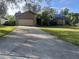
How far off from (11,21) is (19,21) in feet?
8.34

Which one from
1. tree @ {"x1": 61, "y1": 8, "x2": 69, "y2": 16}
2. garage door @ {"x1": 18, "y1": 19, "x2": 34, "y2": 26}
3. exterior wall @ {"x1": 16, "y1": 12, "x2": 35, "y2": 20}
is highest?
tree @ {"x1": 61, "y1": 8, "x2": 69, "y2": 16}

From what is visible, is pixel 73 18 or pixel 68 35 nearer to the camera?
pixel 68 35

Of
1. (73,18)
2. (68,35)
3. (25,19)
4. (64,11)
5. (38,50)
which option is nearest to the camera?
(38,50)

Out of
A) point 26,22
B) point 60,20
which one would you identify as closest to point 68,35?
point 60,20

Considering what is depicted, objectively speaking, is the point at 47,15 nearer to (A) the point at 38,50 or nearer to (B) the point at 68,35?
(B) the point at 68,35

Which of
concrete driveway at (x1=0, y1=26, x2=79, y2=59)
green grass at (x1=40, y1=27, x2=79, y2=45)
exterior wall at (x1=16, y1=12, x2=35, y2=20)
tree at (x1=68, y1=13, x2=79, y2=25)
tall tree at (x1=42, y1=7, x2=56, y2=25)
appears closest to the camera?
concrete driveway at (x1=0, y1=26, x2=79, y2=59)

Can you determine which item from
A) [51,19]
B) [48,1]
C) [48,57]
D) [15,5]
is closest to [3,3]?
[15,5]

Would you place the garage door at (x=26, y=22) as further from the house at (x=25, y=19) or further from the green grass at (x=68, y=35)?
the green grass at (x=68, y=35)

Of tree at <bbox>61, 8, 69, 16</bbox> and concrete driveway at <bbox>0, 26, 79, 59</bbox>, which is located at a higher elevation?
tree at <bbox>61, 8, 69, 16</bbox>

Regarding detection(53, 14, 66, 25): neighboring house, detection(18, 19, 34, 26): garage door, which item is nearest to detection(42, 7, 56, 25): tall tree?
detection(53, 14, 66, 25): neighboring house

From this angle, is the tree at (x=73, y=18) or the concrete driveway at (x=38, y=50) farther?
the tree at (x=73, y=18)

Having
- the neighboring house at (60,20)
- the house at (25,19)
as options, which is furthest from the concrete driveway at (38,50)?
the house at (25,19)

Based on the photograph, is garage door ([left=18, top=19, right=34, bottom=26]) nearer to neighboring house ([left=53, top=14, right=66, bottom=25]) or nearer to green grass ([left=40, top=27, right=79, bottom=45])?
neighboring house ([left=53, top=14, right=66, bottom=25])

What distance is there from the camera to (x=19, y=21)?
6259 cm
